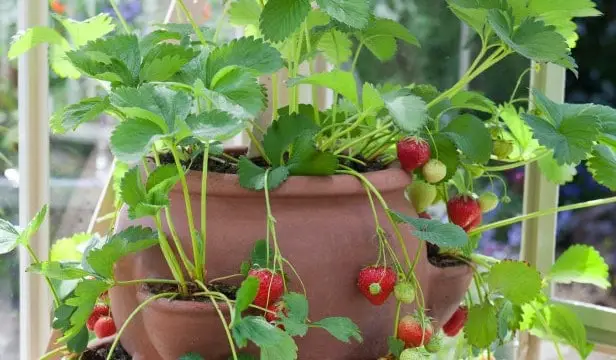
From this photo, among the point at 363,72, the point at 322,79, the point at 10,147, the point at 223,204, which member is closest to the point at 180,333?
the point at 223,204

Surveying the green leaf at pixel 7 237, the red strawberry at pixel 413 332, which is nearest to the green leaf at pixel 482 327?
the red strawberry at pixel 413 332

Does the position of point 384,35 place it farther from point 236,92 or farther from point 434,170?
point 236,92

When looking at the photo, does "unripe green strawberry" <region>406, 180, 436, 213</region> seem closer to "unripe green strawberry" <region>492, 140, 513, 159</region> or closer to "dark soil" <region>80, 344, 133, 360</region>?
"unripe green strawberry" <region>492, 140, 513, 159</region>

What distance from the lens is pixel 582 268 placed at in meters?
0.96

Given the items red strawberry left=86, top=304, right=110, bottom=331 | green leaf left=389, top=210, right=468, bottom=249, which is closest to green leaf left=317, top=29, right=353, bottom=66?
green leaf left=389, top=210, right=468, bottom=249

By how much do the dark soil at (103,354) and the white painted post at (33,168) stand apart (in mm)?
410

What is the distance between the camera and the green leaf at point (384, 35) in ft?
2.64

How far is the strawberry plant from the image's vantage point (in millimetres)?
592

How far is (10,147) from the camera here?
3.79 ft

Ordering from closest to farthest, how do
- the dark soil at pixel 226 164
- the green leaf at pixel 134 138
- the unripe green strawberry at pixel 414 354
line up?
the green leaf at pixel 134 138 < the unripe green strawberry at pixel 414 354 < the dark soil at pixel 226 164

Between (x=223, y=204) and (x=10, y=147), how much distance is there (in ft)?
1.93

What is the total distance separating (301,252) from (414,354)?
122 mm

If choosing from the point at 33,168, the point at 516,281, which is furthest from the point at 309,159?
the point at 33,168

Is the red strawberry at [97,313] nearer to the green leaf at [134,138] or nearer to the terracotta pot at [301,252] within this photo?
the terracotta pot at [301,252]
